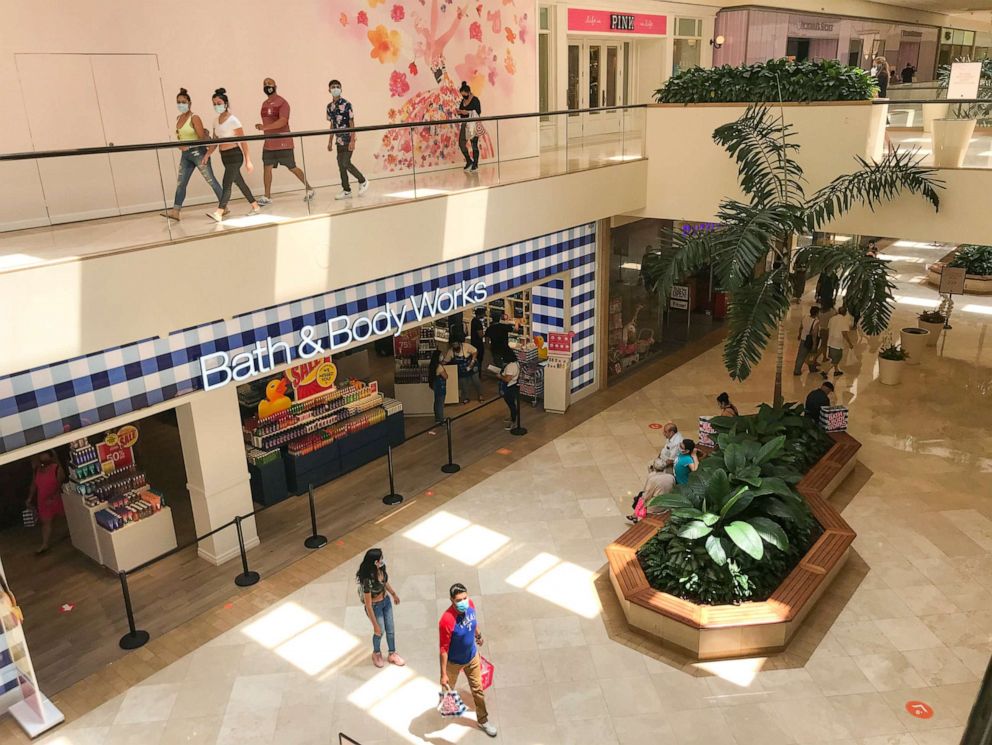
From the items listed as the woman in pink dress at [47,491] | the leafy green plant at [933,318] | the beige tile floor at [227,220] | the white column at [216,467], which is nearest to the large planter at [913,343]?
the leafy green plant at [933,318]

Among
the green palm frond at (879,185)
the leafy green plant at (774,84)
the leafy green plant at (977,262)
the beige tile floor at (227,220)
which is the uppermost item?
the leafy green plant at (774,84)

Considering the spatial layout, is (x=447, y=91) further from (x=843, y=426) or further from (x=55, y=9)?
(x=843, y=426)

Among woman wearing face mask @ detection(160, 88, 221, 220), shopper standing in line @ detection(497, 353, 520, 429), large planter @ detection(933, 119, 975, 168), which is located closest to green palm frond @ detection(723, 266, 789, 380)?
large planter @ detection(933, 119, 975, 168)

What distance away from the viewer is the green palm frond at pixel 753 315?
1073cm

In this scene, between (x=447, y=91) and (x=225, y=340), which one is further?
(x=447, y=91)

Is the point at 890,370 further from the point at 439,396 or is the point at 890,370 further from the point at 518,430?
the point at 439,396

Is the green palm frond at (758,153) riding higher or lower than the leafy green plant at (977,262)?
higher

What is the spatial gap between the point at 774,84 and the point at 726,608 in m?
8.55

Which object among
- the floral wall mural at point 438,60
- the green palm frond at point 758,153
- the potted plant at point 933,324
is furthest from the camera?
the potted plant at point 933,324

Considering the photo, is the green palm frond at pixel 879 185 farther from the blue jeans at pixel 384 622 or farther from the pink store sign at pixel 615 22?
the pink store sign at pixel 615 22

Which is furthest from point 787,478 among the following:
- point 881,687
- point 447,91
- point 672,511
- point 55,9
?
point 55,9

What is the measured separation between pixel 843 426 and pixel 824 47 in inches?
816

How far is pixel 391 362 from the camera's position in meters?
17.5

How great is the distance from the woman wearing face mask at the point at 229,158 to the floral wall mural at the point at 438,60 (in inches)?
63.5
